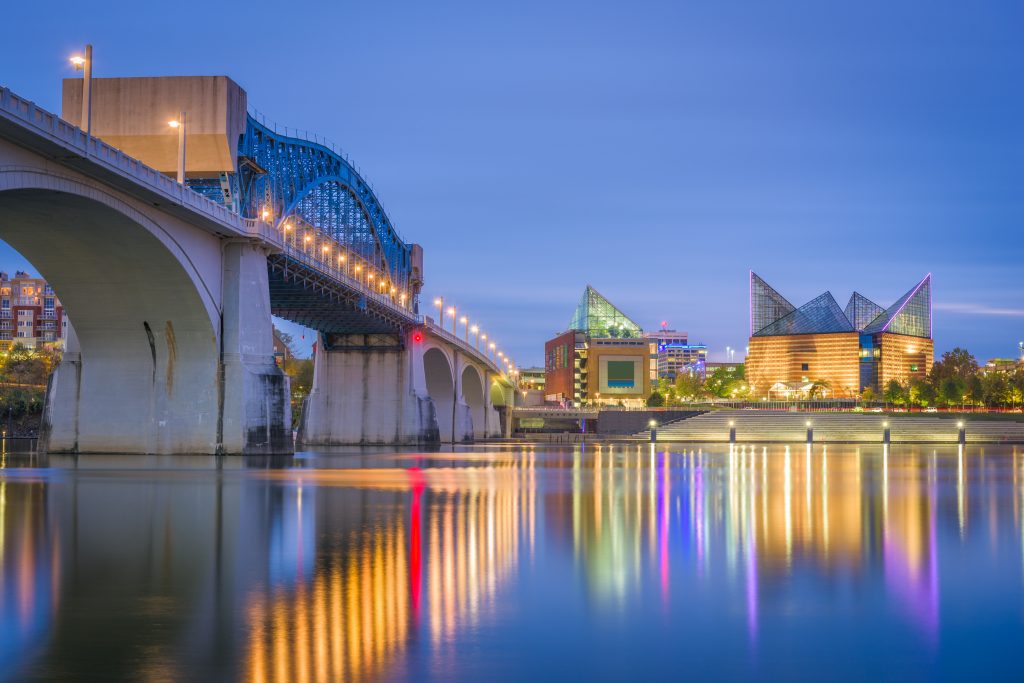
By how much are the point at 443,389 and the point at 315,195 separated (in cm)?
3236

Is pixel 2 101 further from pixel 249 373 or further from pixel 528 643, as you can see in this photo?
pixel 528 643

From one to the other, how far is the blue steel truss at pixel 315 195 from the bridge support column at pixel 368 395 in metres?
11.2

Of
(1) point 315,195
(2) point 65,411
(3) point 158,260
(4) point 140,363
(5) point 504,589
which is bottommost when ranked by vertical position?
(5) point 504,589

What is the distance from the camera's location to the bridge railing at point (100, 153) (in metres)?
30.4

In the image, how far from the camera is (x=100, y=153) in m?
35.4

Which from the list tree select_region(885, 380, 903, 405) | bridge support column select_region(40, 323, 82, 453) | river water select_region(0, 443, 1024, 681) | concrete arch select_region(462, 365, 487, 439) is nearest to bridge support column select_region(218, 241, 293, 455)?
bridge support column select_region(40, 323, 82, 453)

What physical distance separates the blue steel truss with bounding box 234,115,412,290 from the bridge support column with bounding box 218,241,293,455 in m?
6.42

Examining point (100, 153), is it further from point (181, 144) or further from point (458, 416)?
point (458, 416)

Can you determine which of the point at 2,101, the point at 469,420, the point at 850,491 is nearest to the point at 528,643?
the point at 850,491

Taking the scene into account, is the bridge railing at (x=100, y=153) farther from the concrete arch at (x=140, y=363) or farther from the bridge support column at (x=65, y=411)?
the bridge support column at (x=65, y=411)

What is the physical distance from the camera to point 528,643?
886 cm

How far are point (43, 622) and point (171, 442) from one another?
41.0m

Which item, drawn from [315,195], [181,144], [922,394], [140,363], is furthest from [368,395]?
[922,394]

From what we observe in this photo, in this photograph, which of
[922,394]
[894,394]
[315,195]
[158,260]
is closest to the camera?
[158,260]
